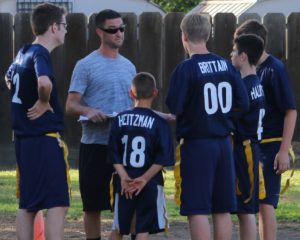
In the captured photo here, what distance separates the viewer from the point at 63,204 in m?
7.80

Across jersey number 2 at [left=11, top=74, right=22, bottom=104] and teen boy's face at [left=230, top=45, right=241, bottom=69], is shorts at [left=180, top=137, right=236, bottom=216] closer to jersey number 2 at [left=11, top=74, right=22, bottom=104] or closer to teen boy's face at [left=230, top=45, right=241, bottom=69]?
teen boy's face at [left=230, top=45, right=241, bottom=69]

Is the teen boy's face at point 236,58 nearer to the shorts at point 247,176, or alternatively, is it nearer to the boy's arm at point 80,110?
the shorts at point 247,176

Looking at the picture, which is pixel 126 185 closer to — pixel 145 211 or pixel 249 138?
pixel 145 211

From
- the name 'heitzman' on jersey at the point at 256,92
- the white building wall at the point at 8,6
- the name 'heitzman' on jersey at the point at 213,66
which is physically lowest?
the name 'heitzman' on jersey at the point at 256,92

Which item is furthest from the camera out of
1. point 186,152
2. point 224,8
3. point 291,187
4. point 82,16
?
point 224,8

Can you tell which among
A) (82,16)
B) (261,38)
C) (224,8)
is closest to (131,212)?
(261,38)

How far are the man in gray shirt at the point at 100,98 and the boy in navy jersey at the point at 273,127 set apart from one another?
1.04m

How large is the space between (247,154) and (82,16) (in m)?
6.66

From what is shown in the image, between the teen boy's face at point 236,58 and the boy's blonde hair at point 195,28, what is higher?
the boy's blonde hair at point 195,28

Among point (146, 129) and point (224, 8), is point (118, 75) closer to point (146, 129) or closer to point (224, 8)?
point (146, 129)

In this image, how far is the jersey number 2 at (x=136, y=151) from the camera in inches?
306

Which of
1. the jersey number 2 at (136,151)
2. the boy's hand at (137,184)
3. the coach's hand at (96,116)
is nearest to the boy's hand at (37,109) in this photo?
the coach's hand at (96,116)

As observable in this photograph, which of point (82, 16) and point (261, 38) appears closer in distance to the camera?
point (261, 38)

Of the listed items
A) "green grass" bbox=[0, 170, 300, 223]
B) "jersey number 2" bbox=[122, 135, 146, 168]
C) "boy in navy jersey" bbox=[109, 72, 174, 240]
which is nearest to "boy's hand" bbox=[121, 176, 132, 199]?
"boy in navy jersey" bbox=[109, 72, 174, 240]
